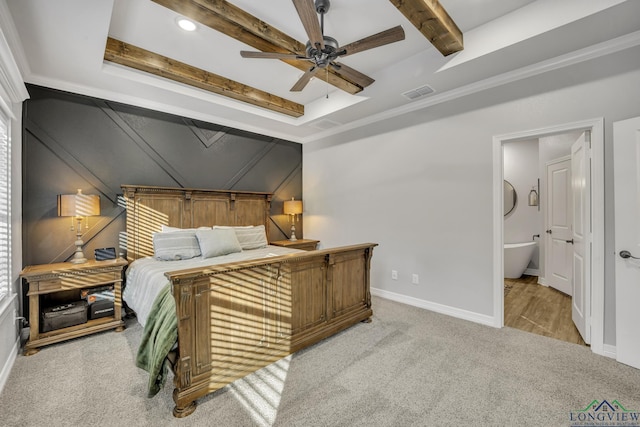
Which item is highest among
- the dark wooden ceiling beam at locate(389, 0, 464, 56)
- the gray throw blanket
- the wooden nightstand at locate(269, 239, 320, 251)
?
the dark wooden ceiling beam at locate(389, 0, 464, 56)

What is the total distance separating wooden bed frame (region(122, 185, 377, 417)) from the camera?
1.82 m

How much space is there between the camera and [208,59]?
3086 millimetres

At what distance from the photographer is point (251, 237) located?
13.4 ft

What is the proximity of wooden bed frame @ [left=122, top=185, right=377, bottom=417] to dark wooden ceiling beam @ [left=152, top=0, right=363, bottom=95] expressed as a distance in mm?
2008

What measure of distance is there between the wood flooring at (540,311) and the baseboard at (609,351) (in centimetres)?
21

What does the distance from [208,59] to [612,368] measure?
4734 millimetres

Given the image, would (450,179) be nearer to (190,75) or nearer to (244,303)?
(244,303)

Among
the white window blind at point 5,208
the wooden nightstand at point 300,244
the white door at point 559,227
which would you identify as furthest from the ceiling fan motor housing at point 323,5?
the white door at point 559,227

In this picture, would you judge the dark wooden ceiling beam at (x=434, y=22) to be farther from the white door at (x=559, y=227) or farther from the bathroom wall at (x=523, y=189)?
the bathroom wall at (x=523, y=189)

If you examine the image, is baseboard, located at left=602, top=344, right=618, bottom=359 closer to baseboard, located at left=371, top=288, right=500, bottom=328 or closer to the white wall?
the white wall

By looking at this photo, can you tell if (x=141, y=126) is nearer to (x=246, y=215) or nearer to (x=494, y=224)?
(x=246, y=215)

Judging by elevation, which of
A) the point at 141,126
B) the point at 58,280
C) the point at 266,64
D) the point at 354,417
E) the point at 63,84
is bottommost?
the point at 354,417

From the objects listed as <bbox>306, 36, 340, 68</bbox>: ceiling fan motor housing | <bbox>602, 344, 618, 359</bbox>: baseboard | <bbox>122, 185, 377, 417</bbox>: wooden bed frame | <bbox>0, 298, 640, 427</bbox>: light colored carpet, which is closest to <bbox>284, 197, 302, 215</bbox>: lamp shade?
<bbox>122, 185, 377, 417</bbox>: wooden bed frame

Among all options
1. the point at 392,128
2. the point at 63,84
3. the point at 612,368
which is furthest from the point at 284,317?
the point at 63,84
